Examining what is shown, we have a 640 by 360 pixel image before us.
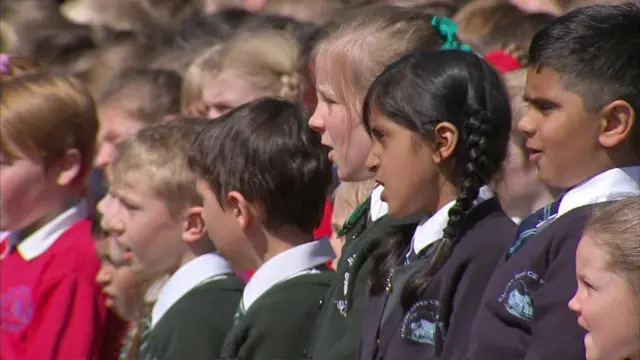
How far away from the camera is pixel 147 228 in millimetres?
4949

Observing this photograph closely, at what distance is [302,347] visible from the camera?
4.15m

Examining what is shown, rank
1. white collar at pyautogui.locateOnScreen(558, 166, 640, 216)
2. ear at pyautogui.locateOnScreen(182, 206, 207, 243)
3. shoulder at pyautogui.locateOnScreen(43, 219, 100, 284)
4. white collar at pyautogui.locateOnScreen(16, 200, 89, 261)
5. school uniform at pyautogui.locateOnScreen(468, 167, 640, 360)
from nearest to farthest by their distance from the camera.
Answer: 1. school uniform at pyautogui.locateOnScreen(468, 167, 640, 360)
2. white collar at pyautogui.locateOnScreen(558, 166, 640, 216)
3. ear at pyautogui.locateOnScreen(182, 206, 207, 243)
4. shoulder at pyautogui.locateOnScreen(43, 219, 100, 284)
5. white collar at pyautogui.locateOnScreen(16, 200, 89, 261)

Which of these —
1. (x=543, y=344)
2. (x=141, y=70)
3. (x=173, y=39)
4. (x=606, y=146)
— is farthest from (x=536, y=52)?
(x=173, y=39)

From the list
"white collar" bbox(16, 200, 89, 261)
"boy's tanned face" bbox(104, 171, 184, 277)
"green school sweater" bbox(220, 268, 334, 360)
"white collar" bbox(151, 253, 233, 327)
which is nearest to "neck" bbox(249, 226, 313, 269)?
"green school sweater" bbox(220, 268, 334, 360)

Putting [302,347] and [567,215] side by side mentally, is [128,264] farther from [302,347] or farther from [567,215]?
[567,215]

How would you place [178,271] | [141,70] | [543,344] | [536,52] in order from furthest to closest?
Result: 1. [141,70]
2. [178,271]
3. [536,52]
4. [543,344]

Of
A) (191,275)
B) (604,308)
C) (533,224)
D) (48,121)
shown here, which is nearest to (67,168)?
(48,121)

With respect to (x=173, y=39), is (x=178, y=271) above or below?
above

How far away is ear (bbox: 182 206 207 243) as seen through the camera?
482 centimetres

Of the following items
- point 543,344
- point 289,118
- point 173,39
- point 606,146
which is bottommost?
point 173,39

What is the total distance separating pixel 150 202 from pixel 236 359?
3.10 feet

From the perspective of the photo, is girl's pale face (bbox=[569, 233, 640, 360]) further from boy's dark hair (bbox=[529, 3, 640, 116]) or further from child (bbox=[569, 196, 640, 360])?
boy's dark hair (bbox=[529, 3, 640, 116])

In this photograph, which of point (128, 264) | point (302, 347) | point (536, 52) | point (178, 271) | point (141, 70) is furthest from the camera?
point (141, 70)

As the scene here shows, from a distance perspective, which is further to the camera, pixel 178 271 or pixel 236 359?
pixel 178 271
